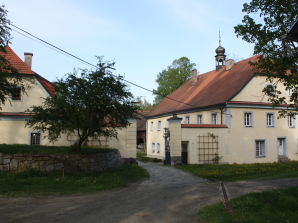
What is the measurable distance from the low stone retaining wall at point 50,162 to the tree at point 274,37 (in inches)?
337

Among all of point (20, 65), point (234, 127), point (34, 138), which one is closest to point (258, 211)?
point (234, 127)

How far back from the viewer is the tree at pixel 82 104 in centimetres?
1288

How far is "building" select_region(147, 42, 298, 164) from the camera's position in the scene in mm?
20641

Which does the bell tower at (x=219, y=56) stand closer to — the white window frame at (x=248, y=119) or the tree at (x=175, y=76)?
the white window frame at (x=248, y=119)

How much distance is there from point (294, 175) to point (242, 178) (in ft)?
9.89

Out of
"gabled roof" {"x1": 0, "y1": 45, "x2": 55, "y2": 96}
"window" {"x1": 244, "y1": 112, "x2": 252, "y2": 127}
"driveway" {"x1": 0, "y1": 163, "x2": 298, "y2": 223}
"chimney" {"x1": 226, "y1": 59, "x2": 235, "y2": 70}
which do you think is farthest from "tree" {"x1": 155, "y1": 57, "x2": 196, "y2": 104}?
"driveway" {"x1": 0, "y1": 163, "x2": 298, "y2": 223}

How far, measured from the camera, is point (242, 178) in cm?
1446

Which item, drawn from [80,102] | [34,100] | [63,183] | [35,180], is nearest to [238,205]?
[63,183]

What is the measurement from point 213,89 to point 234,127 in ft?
18.9

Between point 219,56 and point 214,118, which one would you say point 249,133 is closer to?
point 214,118

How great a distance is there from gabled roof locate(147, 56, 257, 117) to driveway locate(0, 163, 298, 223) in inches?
507

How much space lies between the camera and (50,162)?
1229cm

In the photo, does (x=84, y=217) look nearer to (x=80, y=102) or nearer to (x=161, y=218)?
(x=161, y=218)

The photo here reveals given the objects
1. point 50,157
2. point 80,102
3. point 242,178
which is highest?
point 80,102
